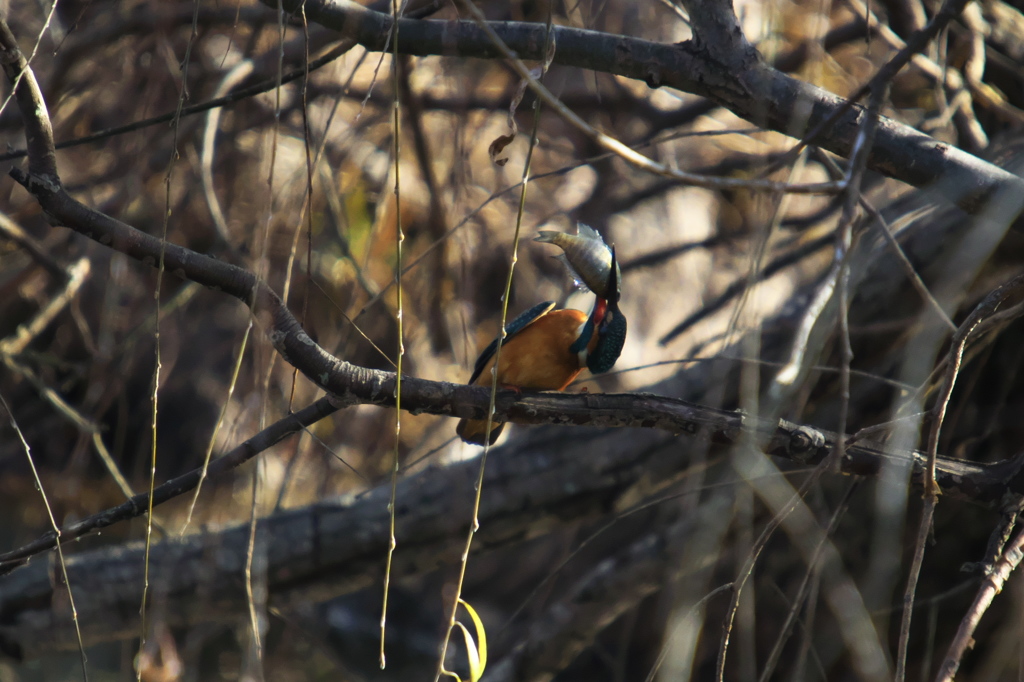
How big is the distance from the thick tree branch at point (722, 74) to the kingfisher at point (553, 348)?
31.7 inches

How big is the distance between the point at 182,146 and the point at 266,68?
0.46 metres

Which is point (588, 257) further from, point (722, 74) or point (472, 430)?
point (472, 430)

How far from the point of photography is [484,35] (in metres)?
1.66

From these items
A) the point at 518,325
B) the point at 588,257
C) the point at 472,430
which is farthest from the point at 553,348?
the point at 588,257

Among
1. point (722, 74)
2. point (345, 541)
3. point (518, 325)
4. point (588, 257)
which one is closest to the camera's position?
point (722, 74)

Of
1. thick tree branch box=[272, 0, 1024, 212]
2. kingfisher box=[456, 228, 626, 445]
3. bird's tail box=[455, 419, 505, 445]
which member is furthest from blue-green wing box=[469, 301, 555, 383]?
thick tree branch box=[272, 0, 1024, 212]

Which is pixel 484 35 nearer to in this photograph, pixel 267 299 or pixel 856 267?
pixel 267 299

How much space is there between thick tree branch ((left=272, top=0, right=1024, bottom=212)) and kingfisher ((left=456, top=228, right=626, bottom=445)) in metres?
0.81

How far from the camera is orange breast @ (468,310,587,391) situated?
2611 mm

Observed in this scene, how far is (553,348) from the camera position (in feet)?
8.57

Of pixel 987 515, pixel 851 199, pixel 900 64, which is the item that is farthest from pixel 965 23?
pixel 851 199

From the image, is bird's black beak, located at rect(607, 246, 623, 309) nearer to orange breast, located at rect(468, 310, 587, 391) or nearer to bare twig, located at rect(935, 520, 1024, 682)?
orange breast, located at rect(468, 310, 587, 391)

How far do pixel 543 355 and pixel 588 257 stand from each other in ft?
2.24

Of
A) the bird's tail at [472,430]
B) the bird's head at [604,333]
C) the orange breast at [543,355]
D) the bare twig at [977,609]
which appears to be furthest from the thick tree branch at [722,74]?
the bird's tail at [472,430]
